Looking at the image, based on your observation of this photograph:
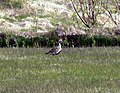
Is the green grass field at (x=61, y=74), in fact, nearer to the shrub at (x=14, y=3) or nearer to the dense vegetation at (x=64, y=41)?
the dense vegetation at (x=64, y=41)

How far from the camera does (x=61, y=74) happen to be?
1520cm

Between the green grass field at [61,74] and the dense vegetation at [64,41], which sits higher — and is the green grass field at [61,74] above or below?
above

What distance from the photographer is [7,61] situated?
1906cm

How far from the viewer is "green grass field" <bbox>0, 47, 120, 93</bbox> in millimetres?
12055

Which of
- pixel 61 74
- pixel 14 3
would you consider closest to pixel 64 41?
Answer: pixel 61 74

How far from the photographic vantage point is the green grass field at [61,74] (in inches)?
475

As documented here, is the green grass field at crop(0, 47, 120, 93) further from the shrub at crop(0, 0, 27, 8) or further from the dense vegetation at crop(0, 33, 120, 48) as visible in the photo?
the shrub at crop(0, 0, 27, 8)

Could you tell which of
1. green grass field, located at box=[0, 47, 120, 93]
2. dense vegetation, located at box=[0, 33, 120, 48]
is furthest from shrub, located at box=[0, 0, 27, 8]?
green grass field, located at box=[0, 47, 120, 93]

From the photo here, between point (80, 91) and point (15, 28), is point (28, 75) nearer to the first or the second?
point (80, 91)

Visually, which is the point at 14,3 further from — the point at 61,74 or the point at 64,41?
the point at 61,74

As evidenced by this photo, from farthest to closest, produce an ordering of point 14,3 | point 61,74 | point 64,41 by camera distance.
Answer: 1. point 14,3
2. point 64,41
3. point 61,74

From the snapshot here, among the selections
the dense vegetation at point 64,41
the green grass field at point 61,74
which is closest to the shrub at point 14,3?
the dense vegetation at point 64,41

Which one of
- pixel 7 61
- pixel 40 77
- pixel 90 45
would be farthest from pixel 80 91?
pixel 90 45

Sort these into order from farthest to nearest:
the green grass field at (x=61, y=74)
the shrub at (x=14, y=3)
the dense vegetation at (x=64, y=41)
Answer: the shrub at (x=14, y=3)
the dense vegetation at (x=64, y=41)
the green grass field at (x=61, y=74)
